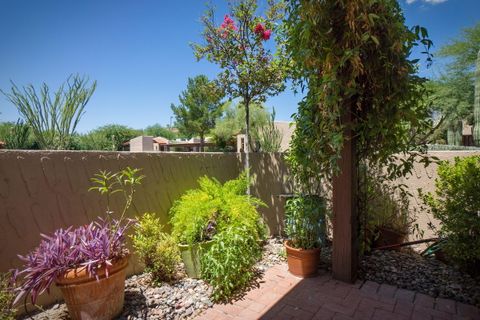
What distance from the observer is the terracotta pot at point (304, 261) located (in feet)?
9.55

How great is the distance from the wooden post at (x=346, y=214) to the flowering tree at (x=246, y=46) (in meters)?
2.01

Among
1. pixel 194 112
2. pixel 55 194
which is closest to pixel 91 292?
pixel 55 194

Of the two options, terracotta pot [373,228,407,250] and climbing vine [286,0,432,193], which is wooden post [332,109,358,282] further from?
terracotta pot [373,228,407,250]

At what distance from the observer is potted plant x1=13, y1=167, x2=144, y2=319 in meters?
1.88

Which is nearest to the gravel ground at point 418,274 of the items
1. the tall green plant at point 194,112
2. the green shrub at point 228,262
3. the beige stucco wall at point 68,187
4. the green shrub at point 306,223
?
the green shrub at point 306,223

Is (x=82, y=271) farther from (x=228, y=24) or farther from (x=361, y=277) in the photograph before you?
(x=228, y=24)

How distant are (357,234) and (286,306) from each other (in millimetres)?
1146

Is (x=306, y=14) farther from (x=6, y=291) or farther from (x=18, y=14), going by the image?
(x=18, y=14)

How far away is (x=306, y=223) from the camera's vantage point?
2.99 metres

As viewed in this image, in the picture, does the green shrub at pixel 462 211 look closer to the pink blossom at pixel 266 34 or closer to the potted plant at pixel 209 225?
the potted plant at pixel 209 225

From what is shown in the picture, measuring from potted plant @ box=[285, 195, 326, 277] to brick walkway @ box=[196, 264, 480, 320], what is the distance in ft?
0.66

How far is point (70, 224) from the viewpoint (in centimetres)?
255

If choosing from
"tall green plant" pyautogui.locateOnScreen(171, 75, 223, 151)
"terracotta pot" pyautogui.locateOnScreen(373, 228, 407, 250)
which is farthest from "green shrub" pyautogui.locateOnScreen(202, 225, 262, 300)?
"tall green plant" pyautogui.locateOnScreen(171, 75, 223, 151)

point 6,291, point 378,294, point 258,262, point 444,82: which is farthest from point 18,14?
point 444,82
